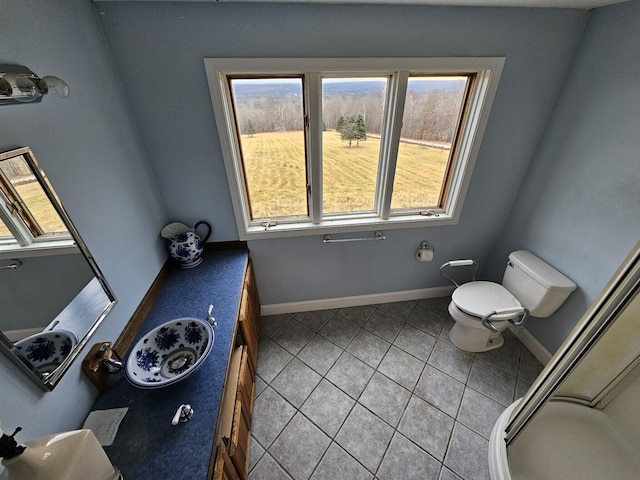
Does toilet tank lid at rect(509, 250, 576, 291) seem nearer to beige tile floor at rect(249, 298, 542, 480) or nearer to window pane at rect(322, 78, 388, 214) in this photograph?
beige tile floor at rect(249, 298, 542, 480)

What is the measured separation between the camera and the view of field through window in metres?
1.59

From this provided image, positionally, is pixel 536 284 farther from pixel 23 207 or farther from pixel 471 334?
pixel 23 207

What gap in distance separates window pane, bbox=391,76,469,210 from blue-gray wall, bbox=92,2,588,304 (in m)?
0.20

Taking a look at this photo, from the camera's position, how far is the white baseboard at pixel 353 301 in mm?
2334

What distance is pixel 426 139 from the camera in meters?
1.83

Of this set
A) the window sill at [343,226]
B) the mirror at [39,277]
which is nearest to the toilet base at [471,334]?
the window sill at [343,226]

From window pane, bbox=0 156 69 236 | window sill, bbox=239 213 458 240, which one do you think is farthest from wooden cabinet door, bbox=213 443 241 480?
window sill, bbox=239 213 458 240

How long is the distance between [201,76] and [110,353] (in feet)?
4.67

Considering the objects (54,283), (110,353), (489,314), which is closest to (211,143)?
(54,283)

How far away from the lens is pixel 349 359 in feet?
6.44

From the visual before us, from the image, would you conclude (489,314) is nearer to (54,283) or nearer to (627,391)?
(627,391)

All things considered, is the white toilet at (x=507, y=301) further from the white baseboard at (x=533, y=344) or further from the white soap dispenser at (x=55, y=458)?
the white soap dispenser at (x=55, y=458)

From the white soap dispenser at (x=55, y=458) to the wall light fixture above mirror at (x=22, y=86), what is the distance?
0.90 metres

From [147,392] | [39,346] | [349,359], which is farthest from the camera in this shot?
[349,359]
